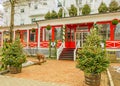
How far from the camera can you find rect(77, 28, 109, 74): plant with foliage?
360 inches

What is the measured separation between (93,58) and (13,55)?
5887 millimetres

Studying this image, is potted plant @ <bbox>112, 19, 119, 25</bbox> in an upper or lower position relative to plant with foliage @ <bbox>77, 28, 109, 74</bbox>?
upper

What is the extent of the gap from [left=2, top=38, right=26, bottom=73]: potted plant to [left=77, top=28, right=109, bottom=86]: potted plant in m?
4.75

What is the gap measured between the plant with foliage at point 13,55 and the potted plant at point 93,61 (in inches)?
186

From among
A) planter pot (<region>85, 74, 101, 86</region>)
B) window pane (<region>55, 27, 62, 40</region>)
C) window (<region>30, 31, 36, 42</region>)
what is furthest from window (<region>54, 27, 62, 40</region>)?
planter pot (<region>85, 74, 101, 86</region>)

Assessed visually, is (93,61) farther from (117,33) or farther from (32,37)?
(32,37)

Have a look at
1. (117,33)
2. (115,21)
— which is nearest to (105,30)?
(117,33)

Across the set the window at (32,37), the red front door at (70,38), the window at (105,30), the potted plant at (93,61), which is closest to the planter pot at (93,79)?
the potted plant at (93,61)

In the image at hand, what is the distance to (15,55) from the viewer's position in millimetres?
13086

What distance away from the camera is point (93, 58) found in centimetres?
927

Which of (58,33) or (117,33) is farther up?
(58,33)

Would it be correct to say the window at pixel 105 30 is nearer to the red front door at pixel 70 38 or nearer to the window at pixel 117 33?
the window at pixel 117 33

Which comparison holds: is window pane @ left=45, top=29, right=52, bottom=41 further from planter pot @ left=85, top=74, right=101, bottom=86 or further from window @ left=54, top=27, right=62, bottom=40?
planter pot @ left=85, top=74, right=101, bottom=86

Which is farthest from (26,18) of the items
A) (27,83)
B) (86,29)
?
(27,83)
